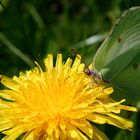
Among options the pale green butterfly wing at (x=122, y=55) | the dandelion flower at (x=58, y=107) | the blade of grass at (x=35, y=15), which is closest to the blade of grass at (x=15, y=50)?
the blade of grass at (x=35, y=15)

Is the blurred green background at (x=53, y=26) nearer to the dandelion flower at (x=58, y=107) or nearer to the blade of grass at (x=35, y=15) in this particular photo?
the blade of grass at (x=35, y=15)

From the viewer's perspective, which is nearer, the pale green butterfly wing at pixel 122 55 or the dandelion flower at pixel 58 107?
the dandelion flower at pixel 58 107

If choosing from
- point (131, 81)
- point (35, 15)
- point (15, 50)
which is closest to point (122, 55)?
point (131, 81)

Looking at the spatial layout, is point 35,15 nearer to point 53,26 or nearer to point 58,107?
point 53,26

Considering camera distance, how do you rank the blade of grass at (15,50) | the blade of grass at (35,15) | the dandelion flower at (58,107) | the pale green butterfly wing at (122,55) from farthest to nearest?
the blade of grass at (35,15) < the blade of grass at (15,50) < the pale green butterfly wing at (122,55) < the dandelion flower at (58,107)

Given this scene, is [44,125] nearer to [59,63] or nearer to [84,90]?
[84,90]

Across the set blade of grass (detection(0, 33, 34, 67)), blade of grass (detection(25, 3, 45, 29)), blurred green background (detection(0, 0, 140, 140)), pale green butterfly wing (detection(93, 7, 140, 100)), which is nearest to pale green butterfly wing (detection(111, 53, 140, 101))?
pale green butterfly wing (detection(93, 7, 140, 100))

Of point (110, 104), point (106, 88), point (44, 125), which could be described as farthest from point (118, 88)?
point (44, 125)
